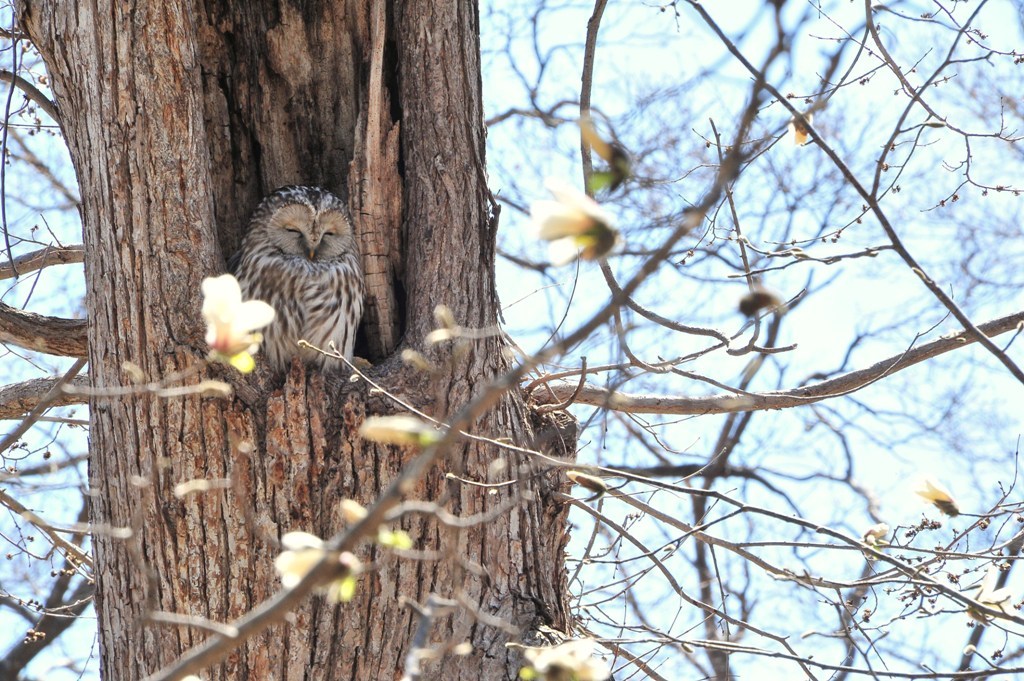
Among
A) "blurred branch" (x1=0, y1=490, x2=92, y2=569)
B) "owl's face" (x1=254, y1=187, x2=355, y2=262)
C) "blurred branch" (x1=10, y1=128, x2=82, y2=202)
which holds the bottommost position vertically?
"blurred branch" (x1=0, y1=490, x2=92, y2=569)

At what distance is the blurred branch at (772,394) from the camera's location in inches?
137

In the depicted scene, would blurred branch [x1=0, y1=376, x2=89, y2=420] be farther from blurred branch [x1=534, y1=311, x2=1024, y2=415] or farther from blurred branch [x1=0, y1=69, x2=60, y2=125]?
blurred branch [x1=534, y1=311, x2=1024, y2=415]

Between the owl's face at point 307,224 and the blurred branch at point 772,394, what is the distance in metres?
0.93

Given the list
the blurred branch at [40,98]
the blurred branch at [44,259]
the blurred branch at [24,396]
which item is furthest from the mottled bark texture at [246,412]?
the blurred branch at [44,259]

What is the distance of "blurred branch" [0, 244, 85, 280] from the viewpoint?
4.50m

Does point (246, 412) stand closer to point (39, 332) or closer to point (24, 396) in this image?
point (39, 332)

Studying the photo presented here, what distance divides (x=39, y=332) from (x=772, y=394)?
7.88ft

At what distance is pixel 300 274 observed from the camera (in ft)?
13.8

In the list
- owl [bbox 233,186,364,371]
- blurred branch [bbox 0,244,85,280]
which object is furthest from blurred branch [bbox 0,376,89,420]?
owl [bbox 233,186,364,371]

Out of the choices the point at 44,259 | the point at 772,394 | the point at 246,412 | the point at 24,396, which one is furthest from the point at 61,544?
the point at 772,394

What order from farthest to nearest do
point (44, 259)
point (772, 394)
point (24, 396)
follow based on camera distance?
point (44, 259) < point (24, 396) < point (772, 394)

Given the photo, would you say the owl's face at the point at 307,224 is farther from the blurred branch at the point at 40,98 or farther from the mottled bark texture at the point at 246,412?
the blurred branch at the point at 40,98

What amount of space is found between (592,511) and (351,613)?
0.79m

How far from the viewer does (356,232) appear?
3.98m
